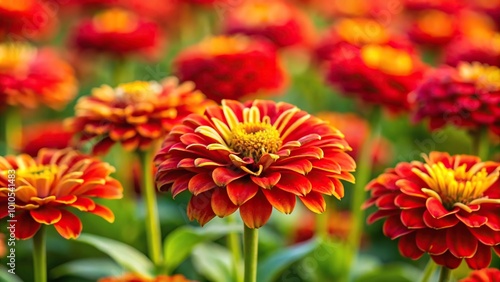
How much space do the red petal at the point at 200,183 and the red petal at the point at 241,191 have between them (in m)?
0.03

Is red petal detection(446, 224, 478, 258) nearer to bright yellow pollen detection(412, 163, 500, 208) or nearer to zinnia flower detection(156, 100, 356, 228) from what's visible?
bright yellow pollen detection(412, 163, 500, 208)

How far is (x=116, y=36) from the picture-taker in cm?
195

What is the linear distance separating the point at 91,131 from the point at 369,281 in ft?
2.21

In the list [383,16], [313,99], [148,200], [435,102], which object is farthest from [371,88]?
[383,16]

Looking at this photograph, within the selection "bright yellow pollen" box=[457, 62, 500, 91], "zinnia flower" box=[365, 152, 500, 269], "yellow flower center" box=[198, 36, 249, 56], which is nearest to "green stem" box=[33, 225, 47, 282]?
"zinnia flower" box=[365, 152, 500, 269]

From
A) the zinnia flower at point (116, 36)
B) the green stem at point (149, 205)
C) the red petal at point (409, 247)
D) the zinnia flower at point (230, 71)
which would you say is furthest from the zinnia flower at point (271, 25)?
the red petal at point (409, 247)

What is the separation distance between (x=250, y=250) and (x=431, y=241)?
253mm

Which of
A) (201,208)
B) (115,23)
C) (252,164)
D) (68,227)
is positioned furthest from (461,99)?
(115,23)

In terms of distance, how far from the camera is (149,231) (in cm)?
128

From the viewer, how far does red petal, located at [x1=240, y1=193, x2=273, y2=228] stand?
2.86 feet

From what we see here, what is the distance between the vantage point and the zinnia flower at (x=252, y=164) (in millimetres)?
879

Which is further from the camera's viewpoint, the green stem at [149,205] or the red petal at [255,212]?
the green stem at [149,205]

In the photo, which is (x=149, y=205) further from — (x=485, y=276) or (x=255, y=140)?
(x=485, y=276)

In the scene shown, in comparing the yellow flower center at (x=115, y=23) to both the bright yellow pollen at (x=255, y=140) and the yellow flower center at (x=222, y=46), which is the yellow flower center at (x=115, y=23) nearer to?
the yellow flower center at (x=222, y=46)
